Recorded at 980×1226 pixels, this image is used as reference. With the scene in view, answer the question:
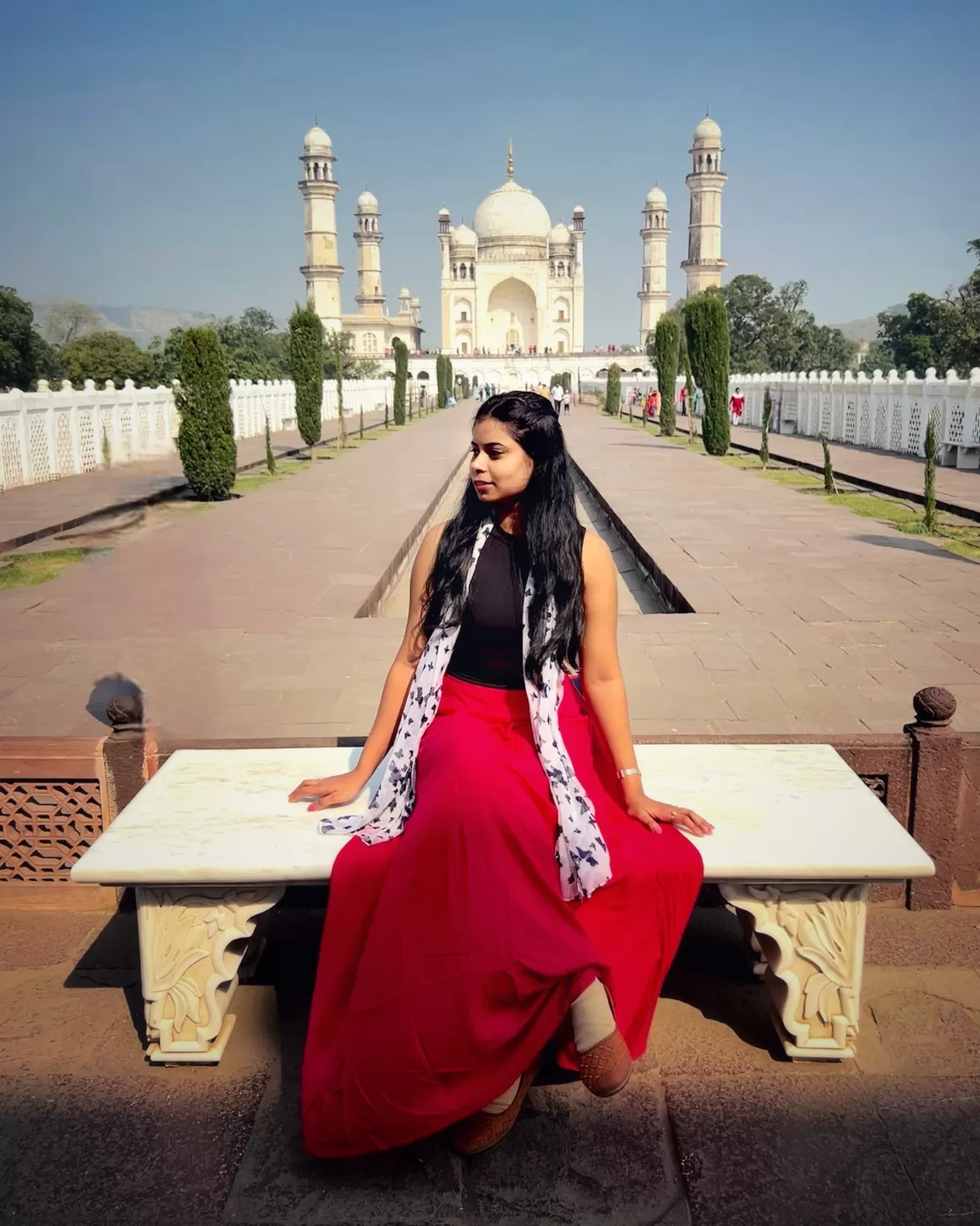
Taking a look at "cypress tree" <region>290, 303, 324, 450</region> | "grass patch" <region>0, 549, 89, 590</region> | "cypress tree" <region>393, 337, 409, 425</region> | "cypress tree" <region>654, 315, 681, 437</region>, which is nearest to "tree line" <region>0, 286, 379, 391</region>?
"cypress tree" <region>393, 337, 409, 425</region>

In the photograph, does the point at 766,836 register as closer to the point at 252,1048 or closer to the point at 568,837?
the point at 568,837

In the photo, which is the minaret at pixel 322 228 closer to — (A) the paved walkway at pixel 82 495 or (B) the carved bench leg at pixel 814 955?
(A) the paved walkway at pixel 82 495

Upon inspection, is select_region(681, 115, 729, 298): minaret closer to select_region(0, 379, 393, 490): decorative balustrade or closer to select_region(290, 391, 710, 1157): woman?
select_region(0, 379, 393, 490): decorative balustrade

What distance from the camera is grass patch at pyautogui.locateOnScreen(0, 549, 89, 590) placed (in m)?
6.04

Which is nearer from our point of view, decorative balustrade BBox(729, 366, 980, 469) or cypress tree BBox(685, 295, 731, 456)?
decorative balustrade BBox(729, 366, 980, 469)

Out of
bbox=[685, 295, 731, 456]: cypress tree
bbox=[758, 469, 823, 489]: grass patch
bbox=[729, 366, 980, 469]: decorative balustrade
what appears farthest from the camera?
bbox=[685, 295, 731, 456]: cypress tree

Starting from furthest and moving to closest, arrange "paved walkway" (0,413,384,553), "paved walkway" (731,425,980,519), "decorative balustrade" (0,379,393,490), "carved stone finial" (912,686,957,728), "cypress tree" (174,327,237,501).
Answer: "decorative balustrade" (0,379,393,490), "cypress tree" (174,327,237,501), "paved walkway" (731,425,980,519), "paved walkway" (0,413,384,553), "carved stone finial" (912,686,957,728)

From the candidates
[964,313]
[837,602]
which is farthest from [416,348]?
[837,602]

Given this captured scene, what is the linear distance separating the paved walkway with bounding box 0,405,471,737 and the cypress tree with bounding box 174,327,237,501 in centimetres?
149

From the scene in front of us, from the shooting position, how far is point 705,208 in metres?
45.5

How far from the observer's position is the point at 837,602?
5.16m

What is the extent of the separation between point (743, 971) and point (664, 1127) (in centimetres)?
→ 50

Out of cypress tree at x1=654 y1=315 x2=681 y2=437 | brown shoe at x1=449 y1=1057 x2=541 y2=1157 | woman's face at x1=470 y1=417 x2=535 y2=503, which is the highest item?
cypress tree at x1=654 y1=315 x2=681 y2=437

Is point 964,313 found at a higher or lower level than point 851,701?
higher
